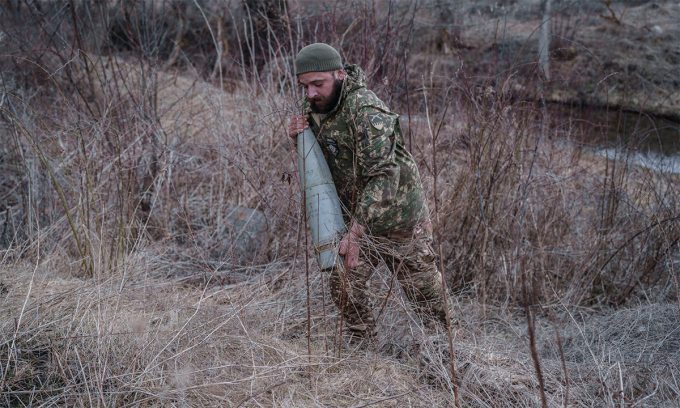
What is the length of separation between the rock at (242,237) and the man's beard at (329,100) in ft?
5.41

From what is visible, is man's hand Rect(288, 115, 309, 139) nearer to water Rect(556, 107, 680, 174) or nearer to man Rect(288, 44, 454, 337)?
man Rect(288, 44, 454, 337)

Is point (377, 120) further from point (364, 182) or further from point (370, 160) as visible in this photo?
point (364, 182)

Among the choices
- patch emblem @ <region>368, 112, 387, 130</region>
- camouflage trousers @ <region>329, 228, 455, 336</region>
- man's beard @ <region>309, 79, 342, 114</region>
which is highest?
man's beard @ <region>309, 79, 342, 114</region>

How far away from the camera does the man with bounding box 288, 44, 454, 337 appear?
8.31 ft

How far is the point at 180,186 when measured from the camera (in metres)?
5.08

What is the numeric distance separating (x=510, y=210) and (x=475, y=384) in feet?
5.21

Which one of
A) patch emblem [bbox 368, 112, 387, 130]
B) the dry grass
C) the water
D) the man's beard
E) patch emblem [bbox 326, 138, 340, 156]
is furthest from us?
the water

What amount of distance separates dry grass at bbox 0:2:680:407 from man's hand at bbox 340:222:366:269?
0.62 ft

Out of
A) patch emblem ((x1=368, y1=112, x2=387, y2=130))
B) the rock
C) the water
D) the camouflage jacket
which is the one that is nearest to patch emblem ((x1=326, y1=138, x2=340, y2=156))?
the camouflage jacket

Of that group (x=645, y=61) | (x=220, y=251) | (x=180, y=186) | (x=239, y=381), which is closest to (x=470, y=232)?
(x=220, y=251)

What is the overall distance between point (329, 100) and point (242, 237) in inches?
82.0

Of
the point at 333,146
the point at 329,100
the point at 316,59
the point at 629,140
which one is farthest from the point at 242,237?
the point at 629,140

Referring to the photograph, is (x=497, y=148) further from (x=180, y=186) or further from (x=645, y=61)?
(x=645, y=61)

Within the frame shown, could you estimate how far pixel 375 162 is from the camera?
2.56 meters
